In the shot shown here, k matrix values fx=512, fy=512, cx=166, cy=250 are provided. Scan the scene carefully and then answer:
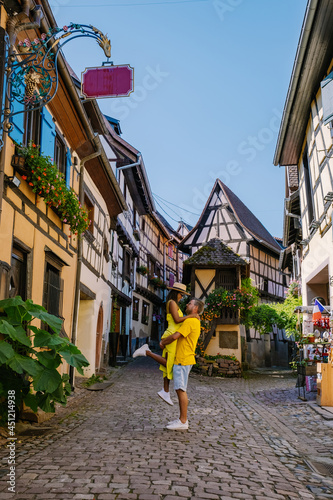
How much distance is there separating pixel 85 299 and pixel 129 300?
860cm

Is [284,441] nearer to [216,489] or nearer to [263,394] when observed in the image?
[216,489]

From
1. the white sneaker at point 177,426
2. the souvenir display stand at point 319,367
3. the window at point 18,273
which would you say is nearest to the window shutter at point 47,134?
the window at point 18,273

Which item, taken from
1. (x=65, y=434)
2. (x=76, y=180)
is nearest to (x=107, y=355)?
(x=76, y=180)

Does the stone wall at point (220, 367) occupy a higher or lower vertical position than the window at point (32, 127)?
lower

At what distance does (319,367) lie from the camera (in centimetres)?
836

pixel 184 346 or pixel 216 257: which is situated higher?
pixel 216 257

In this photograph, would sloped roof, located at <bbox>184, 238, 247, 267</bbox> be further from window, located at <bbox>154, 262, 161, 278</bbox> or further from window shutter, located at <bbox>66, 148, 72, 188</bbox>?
window, located at <bbox>154, 262, 161, 278</bbox>

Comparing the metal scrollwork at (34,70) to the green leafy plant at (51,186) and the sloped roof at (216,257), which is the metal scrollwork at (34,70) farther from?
the sloped roof at (216,257)

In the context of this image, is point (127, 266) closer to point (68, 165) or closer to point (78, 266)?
point (78, 266)

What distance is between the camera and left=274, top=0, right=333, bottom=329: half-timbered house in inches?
345

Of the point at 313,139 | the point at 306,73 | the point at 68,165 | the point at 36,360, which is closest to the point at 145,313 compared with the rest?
the point at 313,139

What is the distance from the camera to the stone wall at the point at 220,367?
16.8m

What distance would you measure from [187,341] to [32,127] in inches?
159

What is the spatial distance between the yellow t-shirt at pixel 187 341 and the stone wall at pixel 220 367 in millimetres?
11118
